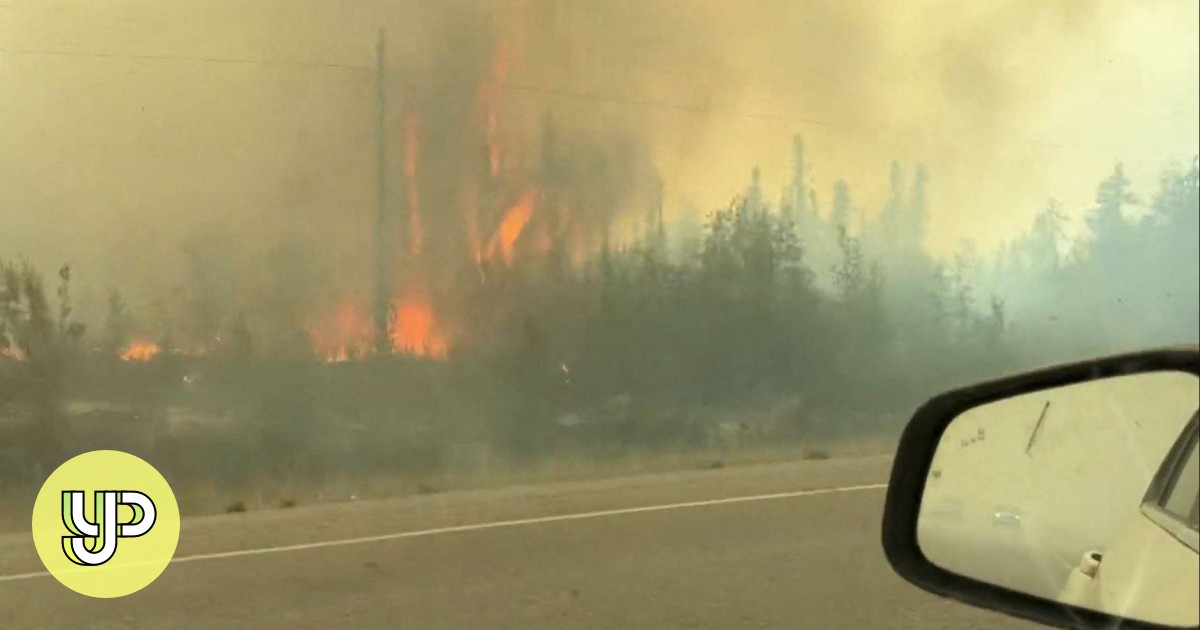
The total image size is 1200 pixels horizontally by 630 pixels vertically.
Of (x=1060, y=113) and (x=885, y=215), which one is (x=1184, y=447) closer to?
(x=885, y=215)

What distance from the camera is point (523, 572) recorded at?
508 centimetres

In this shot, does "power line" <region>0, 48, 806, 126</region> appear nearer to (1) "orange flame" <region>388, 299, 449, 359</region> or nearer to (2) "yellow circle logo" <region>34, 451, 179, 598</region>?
(1) "orange flame" <region>388, 299, 449, 359</region>

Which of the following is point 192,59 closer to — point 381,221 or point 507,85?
point 381,221

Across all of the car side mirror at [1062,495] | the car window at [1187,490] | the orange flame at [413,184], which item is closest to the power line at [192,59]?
the orange flame at [413,184]

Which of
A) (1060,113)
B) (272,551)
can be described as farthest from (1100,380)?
(1060,113)

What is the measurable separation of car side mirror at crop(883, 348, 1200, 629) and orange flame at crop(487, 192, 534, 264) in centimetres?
779

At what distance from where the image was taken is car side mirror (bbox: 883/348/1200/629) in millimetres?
2086

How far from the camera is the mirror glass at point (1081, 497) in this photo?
2.07m

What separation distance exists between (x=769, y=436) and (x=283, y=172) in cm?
579

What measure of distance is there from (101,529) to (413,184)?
5640 millimetres

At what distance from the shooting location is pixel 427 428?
9039mm

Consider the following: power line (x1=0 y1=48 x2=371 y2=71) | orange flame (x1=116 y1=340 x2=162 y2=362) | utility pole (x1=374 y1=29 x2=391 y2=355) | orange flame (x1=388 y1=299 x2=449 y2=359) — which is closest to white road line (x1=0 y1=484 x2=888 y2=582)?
orange flame (x1=116 y1=340 x2=162 y2=362)

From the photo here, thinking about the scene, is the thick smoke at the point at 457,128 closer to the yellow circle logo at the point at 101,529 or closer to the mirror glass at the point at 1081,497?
the yellow circle logo at the point at 101,529

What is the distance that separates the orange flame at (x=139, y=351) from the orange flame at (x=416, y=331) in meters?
2.20
